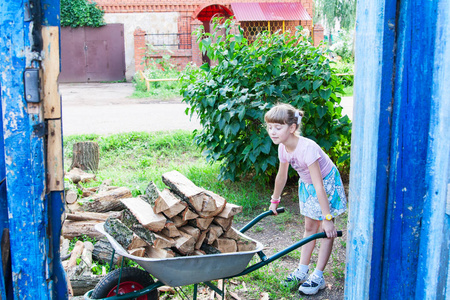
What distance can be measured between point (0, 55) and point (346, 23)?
28.5m

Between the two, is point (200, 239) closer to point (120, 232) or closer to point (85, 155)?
point (120, 232)

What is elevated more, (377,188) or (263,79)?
(263,79)

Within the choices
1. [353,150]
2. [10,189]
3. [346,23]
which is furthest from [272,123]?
[346,23]

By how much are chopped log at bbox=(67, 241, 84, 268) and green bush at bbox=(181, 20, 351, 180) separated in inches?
81.2

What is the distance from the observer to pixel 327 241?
3619 millimetres

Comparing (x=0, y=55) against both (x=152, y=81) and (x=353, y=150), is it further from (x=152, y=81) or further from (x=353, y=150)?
(x=152, y=81)

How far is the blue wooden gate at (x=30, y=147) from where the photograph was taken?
2146 mm

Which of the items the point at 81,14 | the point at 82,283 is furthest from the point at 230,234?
the point at 81,14

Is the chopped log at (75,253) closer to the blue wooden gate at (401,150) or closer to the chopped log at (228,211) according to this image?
the chopped log at (228,211)

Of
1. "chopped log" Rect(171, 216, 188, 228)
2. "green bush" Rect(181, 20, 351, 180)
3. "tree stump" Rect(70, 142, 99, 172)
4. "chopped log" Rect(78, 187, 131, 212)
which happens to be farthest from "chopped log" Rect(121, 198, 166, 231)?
"tree stump" Rect(70, 142, 99, 172)

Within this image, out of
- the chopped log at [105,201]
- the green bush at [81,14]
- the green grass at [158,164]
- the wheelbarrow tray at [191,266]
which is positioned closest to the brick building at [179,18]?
the green bush at [81,14]

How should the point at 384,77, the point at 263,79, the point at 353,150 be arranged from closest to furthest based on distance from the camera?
the point at 384,77
the point at 353,150
the point at 263,79

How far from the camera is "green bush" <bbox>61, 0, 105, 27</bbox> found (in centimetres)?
2091

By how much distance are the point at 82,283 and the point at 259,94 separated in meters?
2.81
